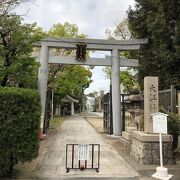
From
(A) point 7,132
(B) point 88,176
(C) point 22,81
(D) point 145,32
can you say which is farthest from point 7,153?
(D) point 145,32

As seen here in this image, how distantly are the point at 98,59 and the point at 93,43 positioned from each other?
0.99 m

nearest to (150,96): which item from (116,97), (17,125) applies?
(17,125)

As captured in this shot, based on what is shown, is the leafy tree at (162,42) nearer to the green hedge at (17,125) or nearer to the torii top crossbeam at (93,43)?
the torii top crossbeam at (93,43)

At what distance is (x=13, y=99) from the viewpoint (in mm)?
7438

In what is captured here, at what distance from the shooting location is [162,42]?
A: 1797cm

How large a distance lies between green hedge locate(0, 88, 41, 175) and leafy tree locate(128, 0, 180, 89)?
35.4ft

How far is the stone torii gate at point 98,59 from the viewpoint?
17109mm

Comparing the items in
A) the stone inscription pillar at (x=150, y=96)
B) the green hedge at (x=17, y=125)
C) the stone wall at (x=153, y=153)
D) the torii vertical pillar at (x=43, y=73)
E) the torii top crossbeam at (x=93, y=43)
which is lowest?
the stone wall at (x=153, y=153)

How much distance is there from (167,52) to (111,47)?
10.4 feet

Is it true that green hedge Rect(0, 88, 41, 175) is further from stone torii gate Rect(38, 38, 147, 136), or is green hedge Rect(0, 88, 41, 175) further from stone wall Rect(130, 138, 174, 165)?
stone torii gate Rect(38, 38, 147, 136)

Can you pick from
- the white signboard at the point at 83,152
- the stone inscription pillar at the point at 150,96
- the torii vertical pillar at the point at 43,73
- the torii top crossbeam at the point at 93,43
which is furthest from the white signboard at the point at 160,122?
the torii vertical pillar at the point at 43,73

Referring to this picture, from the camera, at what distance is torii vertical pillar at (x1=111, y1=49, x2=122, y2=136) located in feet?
57.0

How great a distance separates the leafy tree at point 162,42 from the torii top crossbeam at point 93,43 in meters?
1.24

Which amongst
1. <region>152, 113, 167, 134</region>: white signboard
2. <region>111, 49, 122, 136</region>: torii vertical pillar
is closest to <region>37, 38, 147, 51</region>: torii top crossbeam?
<region>111, 49, 122, 136</region>: torii vertical pillar
